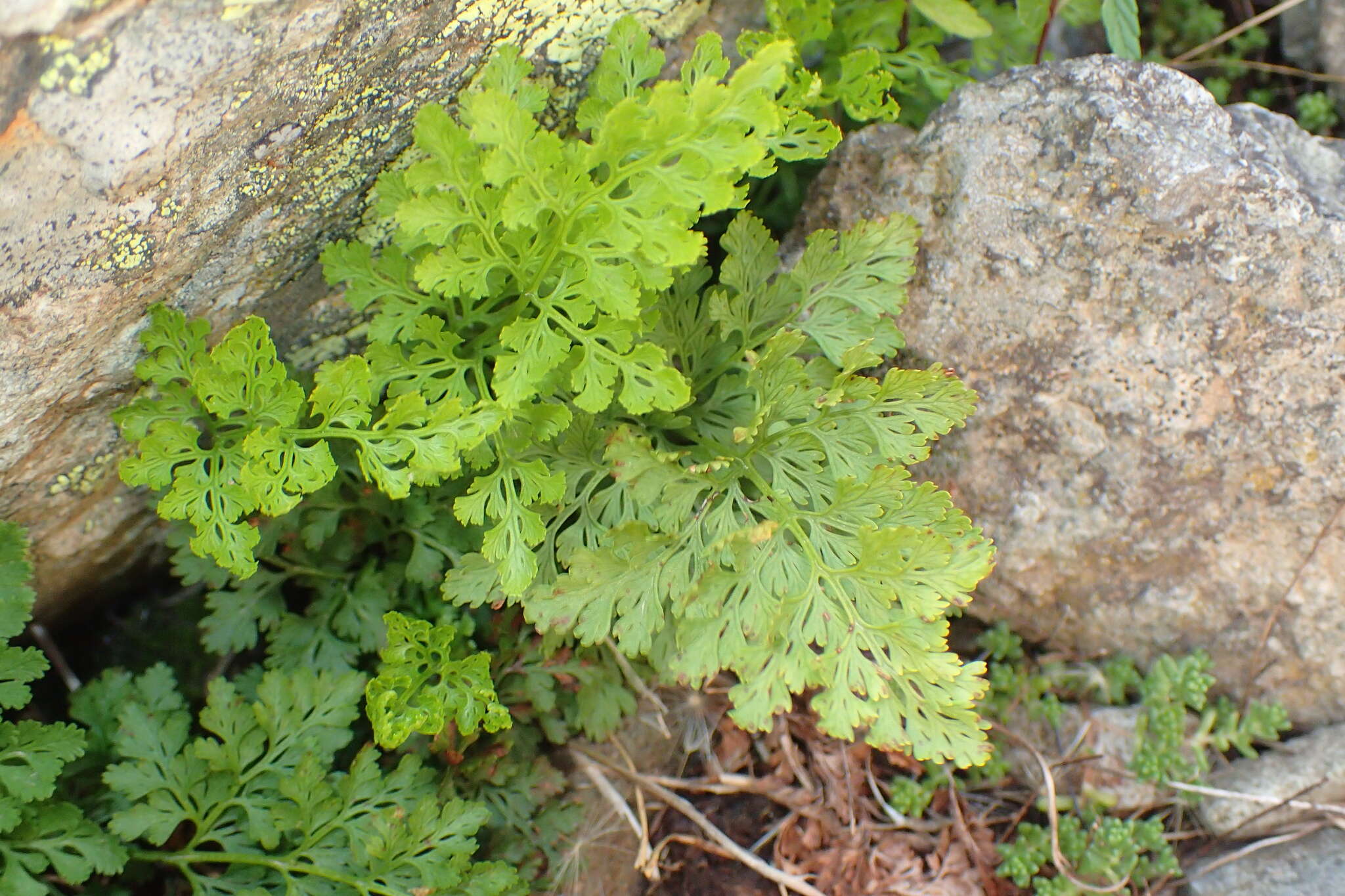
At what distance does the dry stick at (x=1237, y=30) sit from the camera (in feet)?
10.9

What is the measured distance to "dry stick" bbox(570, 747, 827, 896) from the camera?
2855 millimetres

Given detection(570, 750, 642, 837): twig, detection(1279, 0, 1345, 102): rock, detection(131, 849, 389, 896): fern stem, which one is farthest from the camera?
detection(1279, 0, 1345, 102): rock

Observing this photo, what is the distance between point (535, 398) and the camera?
2.45m

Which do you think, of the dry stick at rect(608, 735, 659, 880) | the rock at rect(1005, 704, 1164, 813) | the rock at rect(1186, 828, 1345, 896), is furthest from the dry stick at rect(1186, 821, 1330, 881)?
the dry stick at rect(608, 735, 659, 880)

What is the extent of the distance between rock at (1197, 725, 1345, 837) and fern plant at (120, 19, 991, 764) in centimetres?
133

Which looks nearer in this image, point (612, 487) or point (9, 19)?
point (9, 19)

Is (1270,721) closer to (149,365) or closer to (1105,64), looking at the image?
(1105,64)

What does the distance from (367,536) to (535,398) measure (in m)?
0.80

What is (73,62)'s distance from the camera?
1.78 meters

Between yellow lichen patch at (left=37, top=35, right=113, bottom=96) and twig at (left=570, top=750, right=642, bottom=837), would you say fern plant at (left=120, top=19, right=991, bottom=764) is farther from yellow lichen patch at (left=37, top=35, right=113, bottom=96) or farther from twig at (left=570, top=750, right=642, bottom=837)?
twig at (left=570, top=750, right=642, bottom=837)

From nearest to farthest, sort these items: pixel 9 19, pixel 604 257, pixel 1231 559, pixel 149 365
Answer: pixel 9 19 < pixel 604 257 < pixel 149 365 < pixel 1231 559

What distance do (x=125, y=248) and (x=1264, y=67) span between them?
3644 mm

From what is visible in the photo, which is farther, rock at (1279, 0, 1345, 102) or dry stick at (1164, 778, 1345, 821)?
rock at (1279, 0, 1345, 102)

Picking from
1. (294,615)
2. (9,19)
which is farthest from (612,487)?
(9,19)
